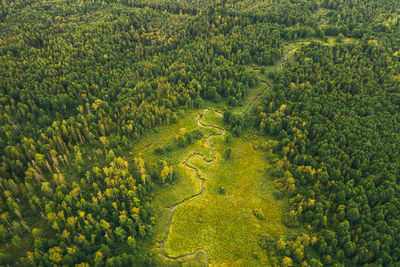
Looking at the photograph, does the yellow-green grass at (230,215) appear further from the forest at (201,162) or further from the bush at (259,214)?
the bush at (259,214)

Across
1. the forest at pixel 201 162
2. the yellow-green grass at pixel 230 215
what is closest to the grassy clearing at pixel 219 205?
the yellow-green grass at pixel 230 215

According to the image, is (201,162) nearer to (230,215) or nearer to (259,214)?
(230,215)

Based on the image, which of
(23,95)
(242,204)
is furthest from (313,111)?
(23,95)

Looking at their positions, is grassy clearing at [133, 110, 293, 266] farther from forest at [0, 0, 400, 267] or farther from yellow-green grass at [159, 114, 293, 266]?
forest at [0, 0, 400, 267]

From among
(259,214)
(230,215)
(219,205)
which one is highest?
(259,214)

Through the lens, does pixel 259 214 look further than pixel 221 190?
No

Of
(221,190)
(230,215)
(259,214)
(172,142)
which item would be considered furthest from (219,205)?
(172,142)
